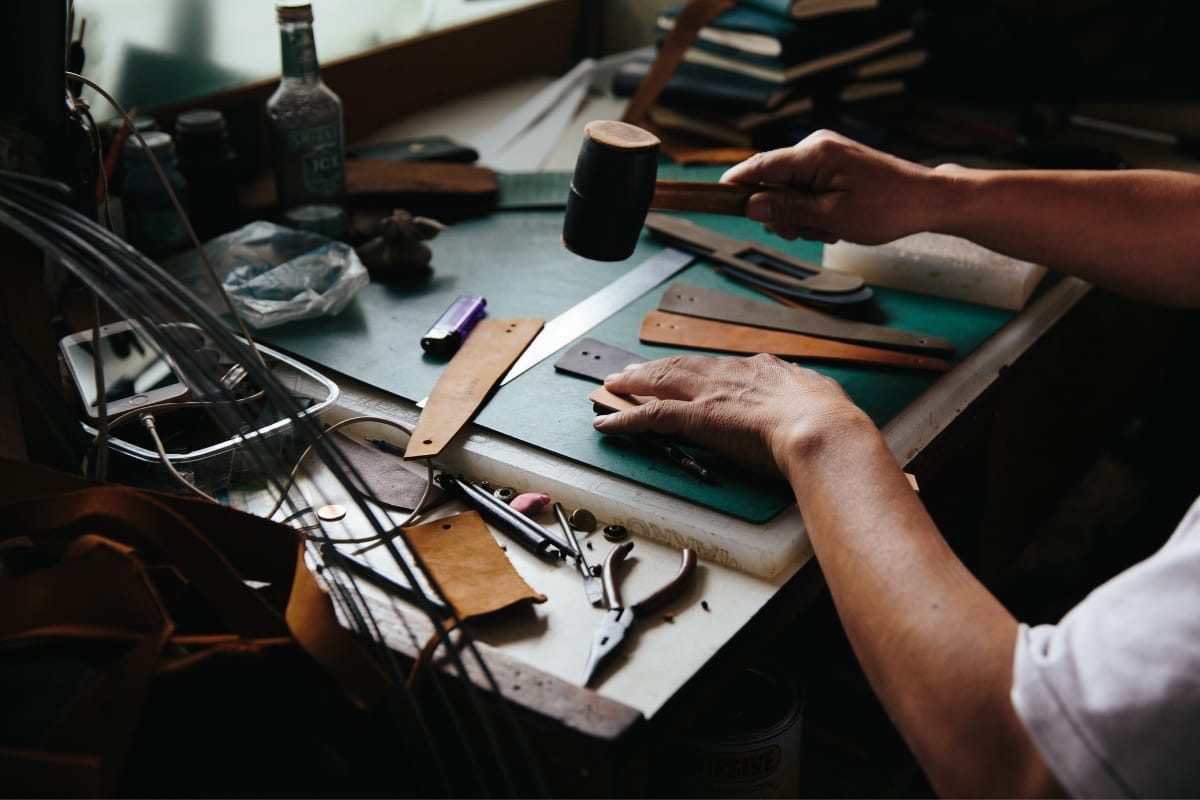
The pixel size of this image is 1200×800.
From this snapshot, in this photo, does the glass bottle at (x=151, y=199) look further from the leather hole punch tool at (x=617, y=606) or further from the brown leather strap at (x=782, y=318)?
the leather hole punch tool at (x=617, y=606)

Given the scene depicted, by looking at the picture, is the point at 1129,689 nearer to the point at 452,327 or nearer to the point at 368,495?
the point at 368,495

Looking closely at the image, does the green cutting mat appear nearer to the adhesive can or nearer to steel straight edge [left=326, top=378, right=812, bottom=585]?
steel straight edge [left=326, top=378, right=812, bottom=585]

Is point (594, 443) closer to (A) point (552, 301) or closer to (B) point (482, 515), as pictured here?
(B) point (482, 515)

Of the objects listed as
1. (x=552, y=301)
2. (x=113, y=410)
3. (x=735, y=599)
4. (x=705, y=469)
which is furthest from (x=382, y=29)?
(x=735, y=599)

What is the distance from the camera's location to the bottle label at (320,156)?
1.68m

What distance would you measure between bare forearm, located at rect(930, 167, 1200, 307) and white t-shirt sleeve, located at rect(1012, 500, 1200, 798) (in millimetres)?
792

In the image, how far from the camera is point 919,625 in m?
0.89

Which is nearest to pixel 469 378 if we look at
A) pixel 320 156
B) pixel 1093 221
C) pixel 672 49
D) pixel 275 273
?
pixel 275 273

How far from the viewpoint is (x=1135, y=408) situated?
2.43 meters

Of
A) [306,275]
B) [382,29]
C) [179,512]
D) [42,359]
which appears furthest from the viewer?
[382,29]

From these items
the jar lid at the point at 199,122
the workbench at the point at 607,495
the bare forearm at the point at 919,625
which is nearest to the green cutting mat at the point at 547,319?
the workbench at the point at 607,495

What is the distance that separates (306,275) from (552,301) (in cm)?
35

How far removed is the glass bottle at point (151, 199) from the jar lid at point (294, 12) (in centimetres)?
24

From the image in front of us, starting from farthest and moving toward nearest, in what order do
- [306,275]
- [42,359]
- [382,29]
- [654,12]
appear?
[654,12] < [382,29] < [306,275] < [42,359]
